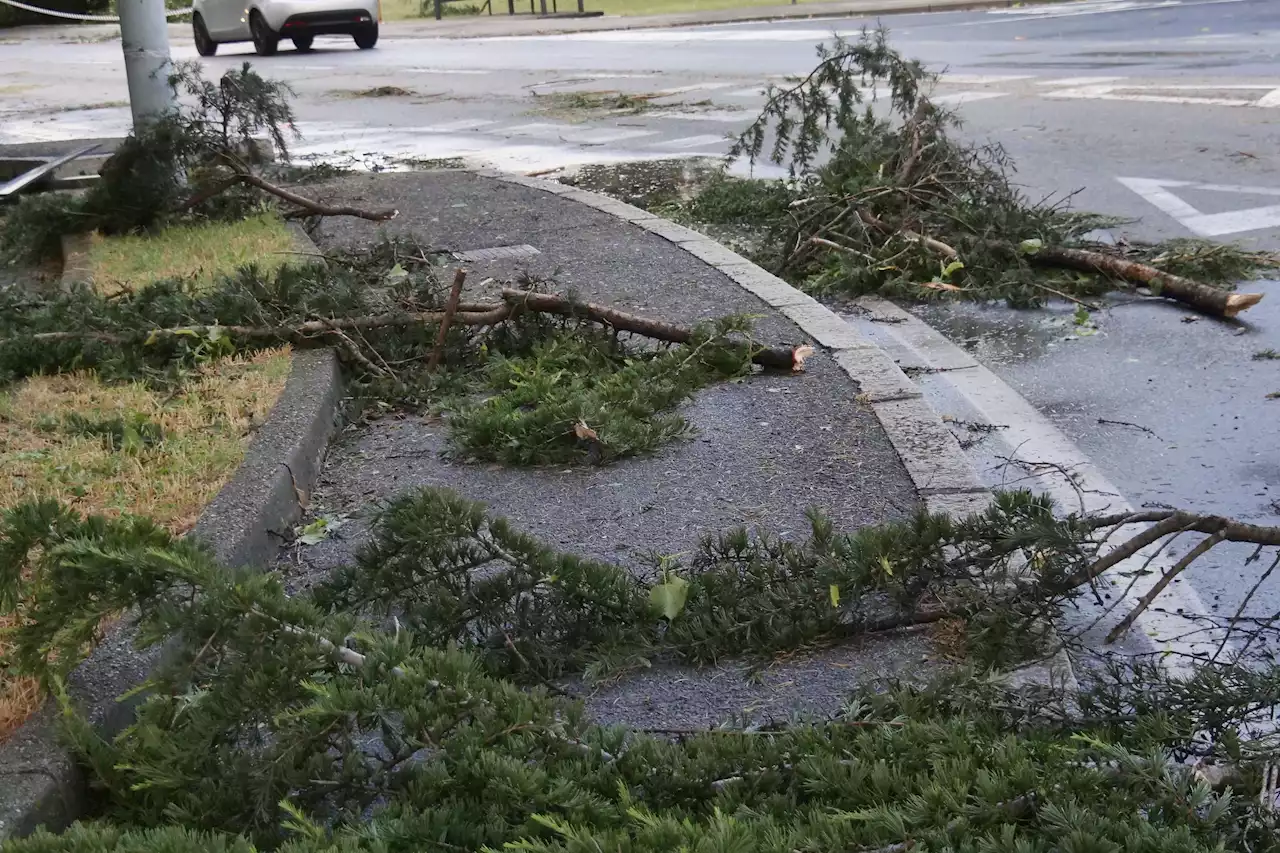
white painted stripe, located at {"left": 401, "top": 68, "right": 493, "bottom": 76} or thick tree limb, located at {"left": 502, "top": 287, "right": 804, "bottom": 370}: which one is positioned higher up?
white painted stripe, located at {"left": 401, "top": 68, "right": 493, "bottom": 76}

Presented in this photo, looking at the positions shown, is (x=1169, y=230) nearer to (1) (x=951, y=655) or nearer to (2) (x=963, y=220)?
(2) (x=963, y=220)

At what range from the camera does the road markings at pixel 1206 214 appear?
7.77m

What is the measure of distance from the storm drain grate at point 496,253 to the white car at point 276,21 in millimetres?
18164

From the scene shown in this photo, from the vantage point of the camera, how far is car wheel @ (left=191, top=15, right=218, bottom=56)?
25484mm

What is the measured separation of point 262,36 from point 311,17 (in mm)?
1334

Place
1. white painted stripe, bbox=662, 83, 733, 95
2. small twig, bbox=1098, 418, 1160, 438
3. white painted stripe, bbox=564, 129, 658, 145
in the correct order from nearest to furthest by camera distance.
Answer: small twig, bbox=1098, 418, 1160, 438
white painted stripe, bbox=564, 129, 658, 145
white painted stripe, bbox=662, 83, 733, 95

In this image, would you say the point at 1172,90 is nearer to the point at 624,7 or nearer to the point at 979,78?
the point at 979,78

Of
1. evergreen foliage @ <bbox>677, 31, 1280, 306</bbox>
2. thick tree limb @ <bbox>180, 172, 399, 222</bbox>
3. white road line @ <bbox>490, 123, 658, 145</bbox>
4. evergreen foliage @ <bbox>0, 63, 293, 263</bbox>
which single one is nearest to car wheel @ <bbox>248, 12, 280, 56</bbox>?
white road line @ <bbox>490, 123, 658, 145</bbox>

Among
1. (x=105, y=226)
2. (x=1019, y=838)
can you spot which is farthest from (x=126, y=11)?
(x=1019, y=838)

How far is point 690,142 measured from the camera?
1216 centimetres

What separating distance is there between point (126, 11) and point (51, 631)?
7.43 metres

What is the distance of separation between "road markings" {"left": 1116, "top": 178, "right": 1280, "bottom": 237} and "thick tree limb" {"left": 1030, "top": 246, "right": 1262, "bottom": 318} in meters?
1.04

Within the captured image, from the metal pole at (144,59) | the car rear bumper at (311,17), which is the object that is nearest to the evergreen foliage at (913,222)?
the metal pole at (144,59)

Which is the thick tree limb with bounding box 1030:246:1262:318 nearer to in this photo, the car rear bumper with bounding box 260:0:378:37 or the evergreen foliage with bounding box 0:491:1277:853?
the evergreen foliage with bounding box 0:491:1277:853
